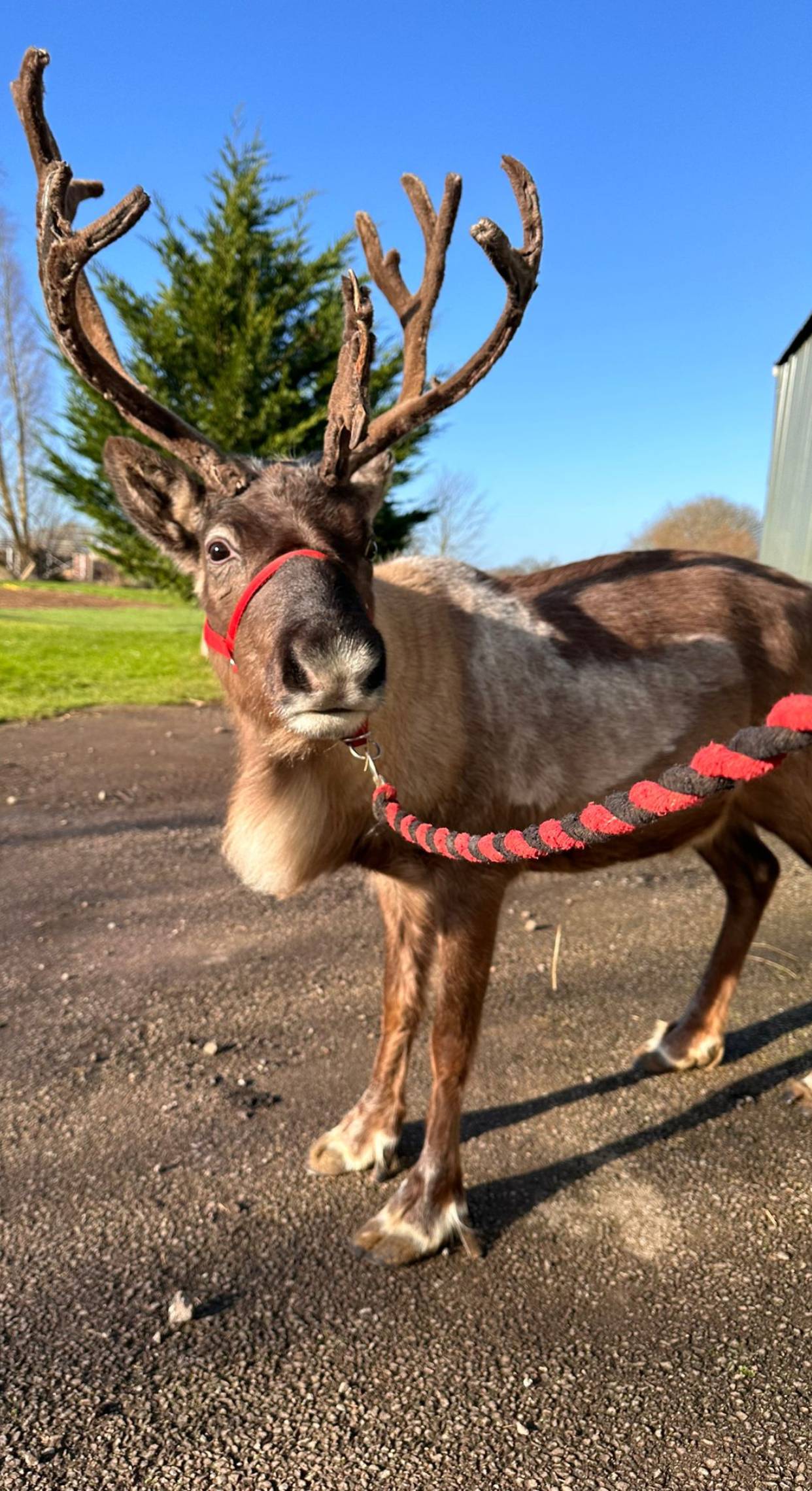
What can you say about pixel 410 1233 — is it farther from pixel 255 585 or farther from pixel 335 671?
pixel 255 585

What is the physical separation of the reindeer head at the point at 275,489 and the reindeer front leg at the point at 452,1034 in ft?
2.87

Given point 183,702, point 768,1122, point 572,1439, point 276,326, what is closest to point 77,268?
point 572,1439

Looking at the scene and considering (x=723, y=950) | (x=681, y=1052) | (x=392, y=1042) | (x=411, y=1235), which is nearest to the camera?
(x=411, y=1235)

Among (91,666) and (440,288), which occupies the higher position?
(440,288)

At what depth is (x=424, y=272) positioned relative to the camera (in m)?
3.97

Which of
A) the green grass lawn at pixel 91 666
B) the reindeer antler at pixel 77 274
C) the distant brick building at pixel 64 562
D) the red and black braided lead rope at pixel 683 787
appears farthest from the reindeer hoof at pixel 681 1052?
the distant brick building at pixel 64 562

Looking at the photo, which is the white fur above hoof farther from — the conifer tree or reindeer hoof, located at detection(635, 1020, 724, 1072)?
the conifer tree

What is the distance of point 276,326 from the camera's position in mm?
14711

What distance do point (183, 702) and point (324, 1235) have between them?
33.6ft

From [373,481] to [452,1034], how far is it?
1.95 metres

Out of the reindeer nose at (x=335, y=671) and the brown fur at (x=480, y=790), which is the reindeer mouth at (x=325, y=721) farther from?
the brown fur at (x=480, y=790)

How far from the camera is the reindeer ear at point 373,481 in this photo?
10.2 ft

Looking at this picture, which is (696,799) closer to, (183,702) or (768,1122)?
(768,1122)

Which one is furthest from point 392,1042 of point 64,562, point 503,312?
point 64,562
